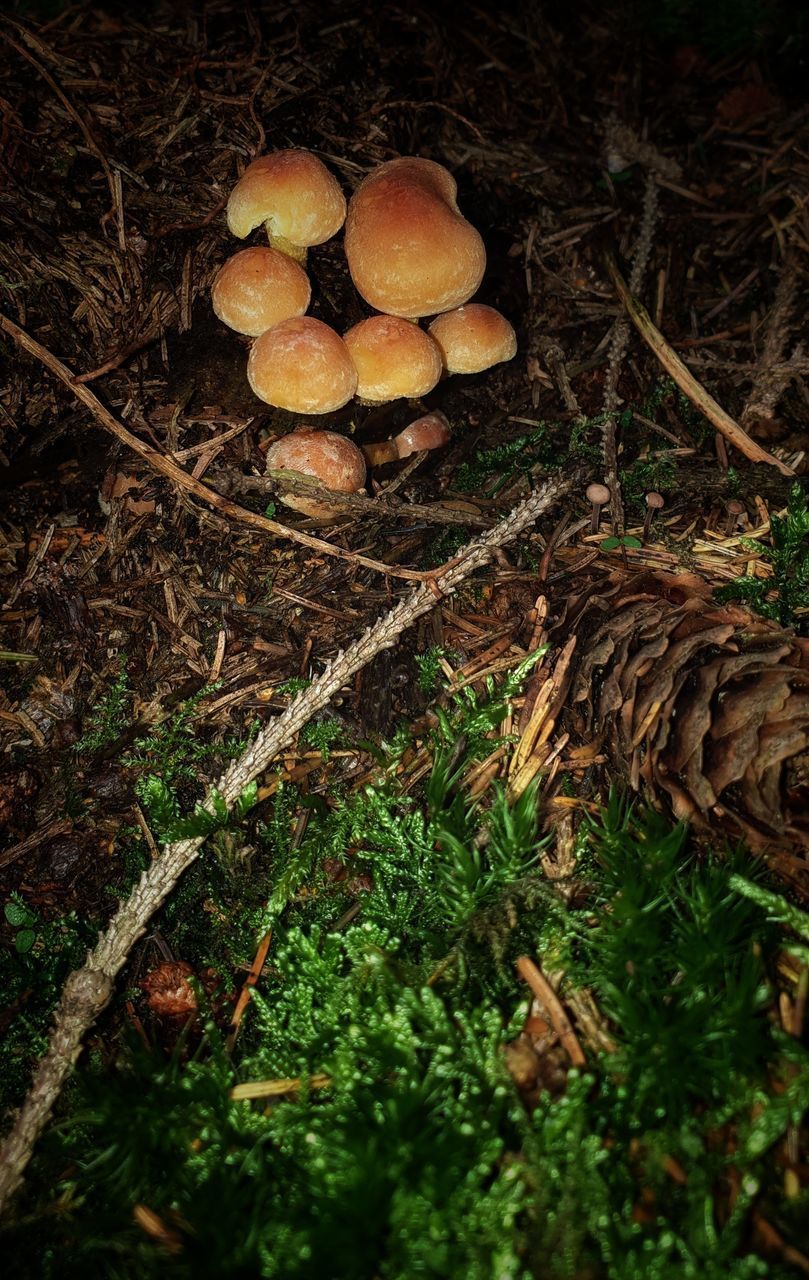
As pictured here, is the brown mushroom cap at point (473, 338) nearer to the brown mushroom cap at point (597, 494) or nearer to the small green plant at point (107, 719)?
the brown mushroom cap at point (597, 494)

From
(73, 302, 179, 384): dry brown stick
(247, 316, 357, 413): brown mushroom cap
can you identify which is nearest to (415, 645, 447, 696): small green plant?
(247, 316, 357, 413): brown mushroom cap

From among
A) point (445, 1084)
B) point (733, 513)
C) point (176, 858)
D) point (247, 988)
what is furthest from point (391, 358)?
point (445, 1084)

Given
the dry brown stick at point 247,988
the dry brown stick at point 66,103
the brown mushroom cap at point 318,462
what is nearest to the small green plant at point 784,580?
the brown mushroom cap at point 318,462

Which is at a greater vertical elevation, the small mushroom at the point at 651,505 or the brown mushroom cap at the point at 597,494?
the brown mushroom cap at the point at 597,494

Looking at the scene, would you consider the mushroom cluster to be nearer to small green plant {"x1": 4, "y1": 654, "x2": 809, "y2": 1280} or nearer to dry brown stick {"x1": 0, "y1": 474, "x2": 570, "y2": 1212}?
dry brown stick {"x1": 0, "y1": 474, "x2": 570, "y2": 1212}

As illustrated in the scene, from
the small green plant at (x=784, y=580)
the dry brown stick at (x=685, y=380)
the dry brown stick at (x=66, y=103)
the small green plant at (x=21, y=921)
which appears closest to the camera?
the small green plant at (x=21, y=921)

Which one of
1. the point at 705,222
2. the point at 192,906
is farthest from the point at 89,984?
the point at 705,222

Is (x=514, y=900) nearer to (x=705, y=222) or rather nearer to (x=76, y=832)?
(x=76, y=832)
